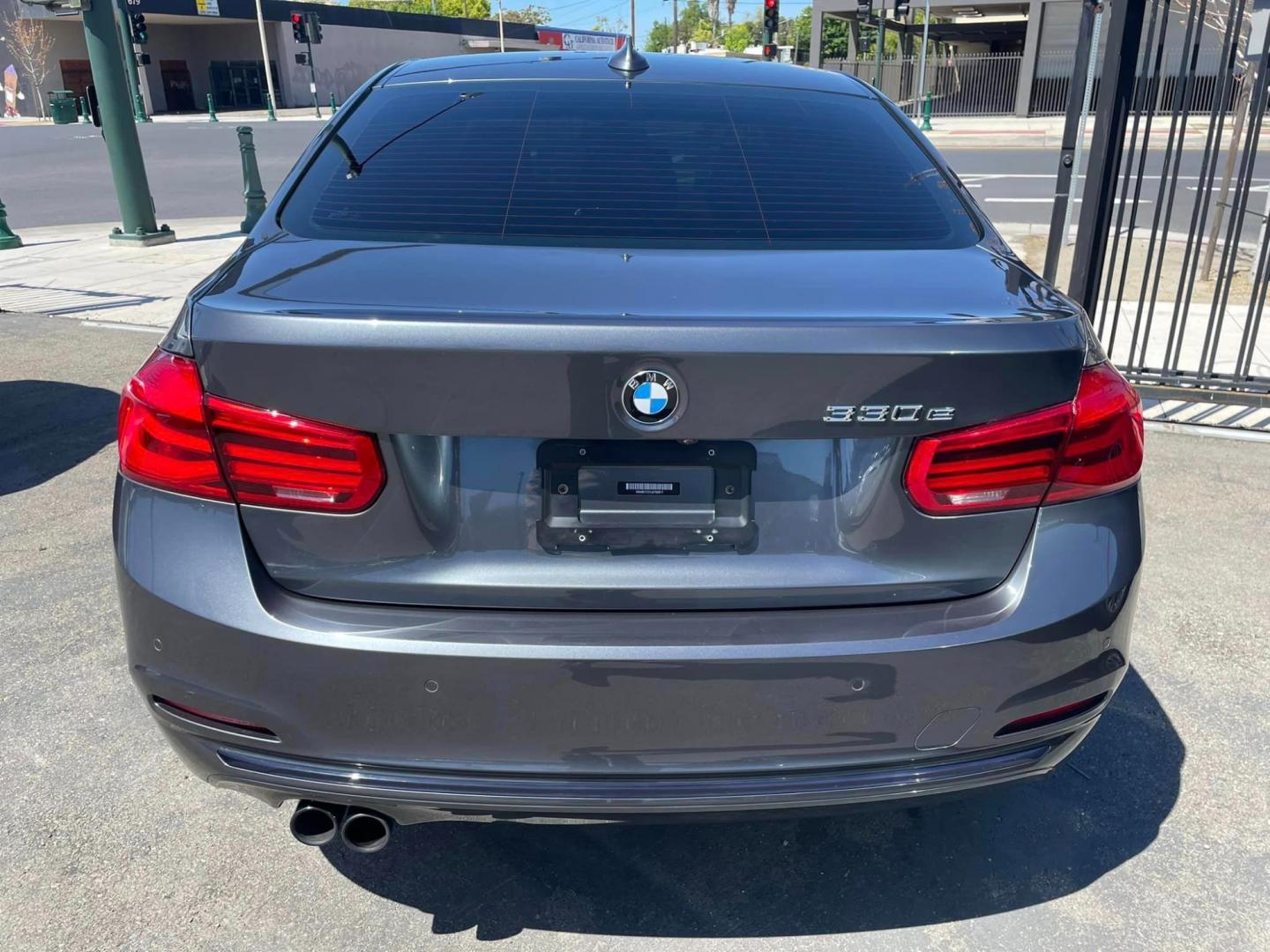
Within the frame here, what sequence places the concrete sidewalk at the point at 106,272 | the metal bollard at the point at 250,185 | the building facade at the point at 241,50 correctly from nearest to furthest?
1. the concrete sidewalk at the point at 106,272
2. the metal bollard at the point at 250,185
3. the building facade at the point at 241,50

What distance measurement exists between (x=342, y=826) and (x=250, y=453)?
0.76m

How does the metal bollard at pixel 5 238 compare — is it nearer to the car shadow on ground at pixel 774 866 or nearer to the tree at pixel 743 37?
the car shadow on ground at pixel 774 866

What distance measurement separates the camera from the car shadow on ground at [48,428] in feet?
17.1

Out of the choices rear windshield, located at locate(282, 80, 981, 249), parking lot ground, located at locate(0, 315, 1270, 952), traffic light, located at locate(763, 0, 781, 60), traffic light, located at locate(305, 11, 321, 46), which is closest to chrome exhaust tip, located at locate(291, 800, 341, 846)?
parking lot ground, located at locate(0, 315, 1270, 952)

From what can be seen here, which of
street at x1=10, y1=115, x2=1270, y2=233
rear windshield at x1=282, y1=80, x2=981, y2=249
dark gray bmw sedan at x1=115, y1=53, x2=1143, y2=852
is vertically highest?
rear windshield at x1=282, y1=80, x2=981, y2=249

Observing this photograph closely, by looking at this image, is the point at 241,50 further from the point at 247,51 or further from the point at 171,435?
the point at 171,435

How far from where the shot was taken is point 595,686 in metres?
1.86

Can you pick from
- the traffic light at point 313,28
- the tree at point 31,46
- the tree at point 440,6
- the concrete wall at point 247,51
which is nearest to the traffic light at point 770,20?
the traffic light at point 313,28

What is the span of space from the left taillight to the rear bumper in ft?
0.23

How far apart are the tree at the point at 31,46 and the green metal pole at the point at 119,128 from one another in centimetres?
4580

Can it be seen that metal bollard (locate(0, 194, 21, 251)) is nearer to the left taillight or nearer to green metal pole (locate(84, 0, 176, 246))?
green metal pole (locate(84, 0, 176, 246))

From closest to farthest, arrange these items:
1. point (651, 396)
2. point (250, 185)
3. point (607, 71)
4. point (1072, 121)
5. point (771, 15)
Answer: point (651, 396) < point (607, 71) < point (1072, 121) < point (250, 185) < point (771, 15)

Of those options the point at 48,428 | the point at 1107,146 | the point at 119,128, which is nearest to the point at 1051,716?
the point at 1107,146

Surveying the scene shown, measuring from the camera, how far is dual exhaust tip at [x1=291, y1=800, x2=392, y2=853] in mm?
2047
